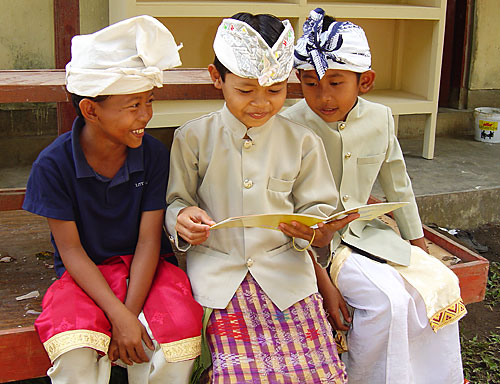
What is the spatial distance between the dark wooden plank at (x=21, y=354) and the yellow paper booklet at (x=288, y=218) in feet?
2.25

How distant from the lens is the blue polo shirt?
1945 mm

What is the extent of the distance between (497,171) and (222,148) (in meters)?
3.54

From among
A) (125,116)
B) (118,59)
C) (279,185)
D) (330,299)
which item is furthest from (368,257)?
(118,59)

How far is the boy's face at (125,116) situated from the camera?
1.91 metres

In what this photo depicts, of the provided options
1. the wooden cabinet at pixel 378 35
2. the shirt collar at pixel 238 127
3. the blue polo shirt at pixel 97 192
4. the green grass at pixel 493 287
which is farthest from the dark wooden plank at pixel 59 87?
the green grass at pixel 493 287

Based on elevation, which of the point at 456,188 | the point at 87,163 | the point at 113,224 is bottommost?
the point at 456,188

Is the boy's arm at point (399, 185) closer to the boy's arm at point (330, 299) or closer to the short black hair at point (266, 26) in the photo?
the boy's arm at point (330, 299)

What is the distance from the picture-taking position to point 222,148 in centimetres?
208

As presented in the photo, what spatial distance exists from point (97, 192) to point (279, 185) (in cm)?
59

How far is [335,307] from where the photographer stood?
7.25 ft

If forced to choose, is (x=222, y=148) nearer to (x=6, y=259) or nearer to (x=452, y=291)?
(x=452, y=291)

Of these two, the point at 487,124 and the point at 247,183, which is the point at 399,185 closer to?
the point at 247,183

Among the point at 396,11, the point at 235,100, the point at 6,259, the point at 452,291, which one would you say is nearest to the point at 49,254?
the point at 6,259

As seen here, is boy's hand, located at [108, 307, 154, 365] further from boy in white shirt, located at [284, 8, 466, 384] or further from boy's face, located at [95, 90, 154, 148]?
boy in white shirt, located at [284, 8, 466, 384]
